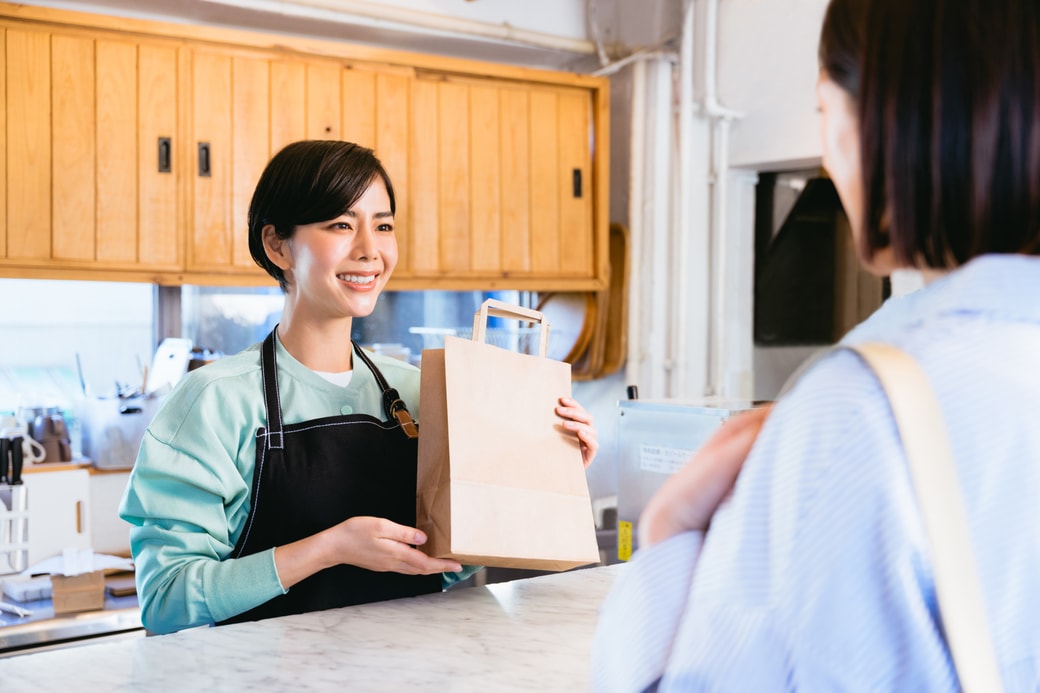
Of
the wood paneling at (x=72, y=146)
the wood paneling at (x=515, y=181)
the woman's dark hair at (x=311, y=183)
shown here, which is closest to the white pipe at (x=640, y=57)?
the wood paneling at (x=515, y=181)

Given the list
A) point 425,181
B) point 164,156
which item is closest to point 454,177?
point 425,181

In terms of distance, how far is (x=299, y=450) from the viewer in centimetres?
165

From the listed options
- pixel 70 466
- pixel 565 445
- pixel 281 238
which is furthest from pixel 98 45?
pixel 565 445

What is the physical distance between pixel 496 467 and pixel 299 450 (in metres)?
0.43

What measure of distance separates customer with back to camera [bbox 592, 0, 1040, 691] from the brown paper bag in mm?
772

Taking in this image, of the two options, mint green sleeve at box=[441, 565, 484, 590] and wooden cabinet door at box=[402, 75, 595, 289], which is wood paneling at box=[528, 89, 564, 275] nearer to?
wooden cabinet door at box=[402, 75, 595, 289]

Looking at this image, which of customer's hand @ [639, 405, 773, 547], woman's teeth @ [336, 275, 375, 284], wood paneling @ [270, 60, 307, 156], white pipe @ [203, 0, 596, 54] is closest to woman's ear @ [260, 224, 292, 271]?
woman's teeth @ [336, 275, 375, 284]

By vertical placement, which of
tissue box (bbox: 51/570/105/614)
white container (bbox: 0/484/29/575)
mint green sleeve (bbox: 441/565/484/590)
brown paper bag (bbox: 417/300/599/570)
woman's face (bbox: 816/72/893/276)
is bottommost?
tissue box (bbox: 51/570/105/614)

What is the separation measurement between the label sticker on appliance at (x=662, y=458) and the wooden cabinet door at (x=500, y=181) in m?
1.33

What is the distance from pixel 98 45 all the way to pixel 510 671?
95.5 inches

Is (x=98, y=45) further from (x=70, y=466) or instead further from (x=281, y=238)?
(x=281, y=238)

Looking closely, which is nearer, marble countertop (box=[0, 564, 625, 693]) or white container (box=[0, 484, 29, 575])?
marble countertop (box=[0, 564, 625, 693])

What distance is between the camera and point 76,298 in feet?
10.4

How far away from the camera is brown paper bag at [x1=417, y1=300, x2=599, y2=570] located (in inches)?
53.1
